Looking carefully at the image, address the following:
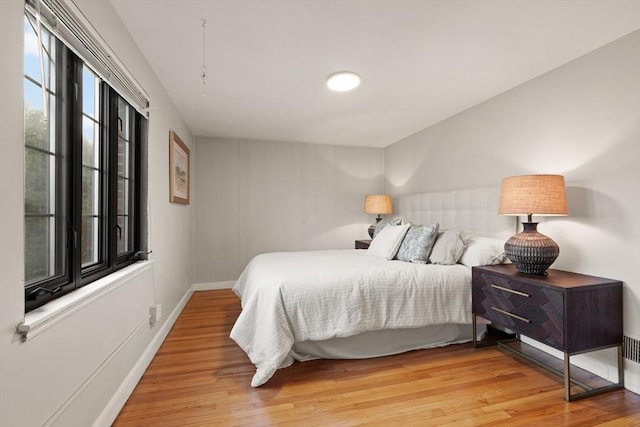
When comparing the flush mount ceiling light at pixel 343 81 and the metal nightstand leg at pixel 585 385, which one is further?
the flush mount ceiling light at pixel 343 81

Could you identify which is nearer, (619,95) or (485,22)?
(485,22)

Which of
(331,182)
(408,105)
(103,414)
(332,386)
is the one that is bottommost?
(332,386)

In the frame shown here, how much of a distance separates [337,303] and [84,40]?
6.85 ft

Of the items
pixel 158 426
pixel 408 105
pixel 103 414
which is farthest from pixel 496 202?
pixel 103 414

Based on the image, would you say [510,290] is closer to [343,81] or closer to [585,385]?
[585,385]

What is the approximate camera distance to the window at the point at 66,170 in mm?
1194

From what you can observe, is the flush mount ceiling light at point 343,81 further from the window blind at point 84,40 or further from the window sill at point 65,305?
the window sill at point 65,305

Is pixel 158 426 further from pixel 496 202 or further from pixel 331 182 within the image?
pixel 331 182

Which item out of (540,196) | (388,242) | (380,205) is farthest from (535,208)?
(380,205)

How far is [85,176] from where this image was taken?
5.34 ft

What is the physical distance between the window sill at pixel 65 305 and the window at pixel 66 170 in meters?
0.04

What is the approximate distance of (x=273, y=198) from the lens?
4.79 m

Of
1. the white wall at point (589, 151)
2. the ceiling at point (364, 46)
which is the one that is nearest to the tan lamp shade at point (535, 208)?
the white wall at point (589, 151)

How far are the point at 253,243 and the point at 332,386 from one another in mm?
3020
